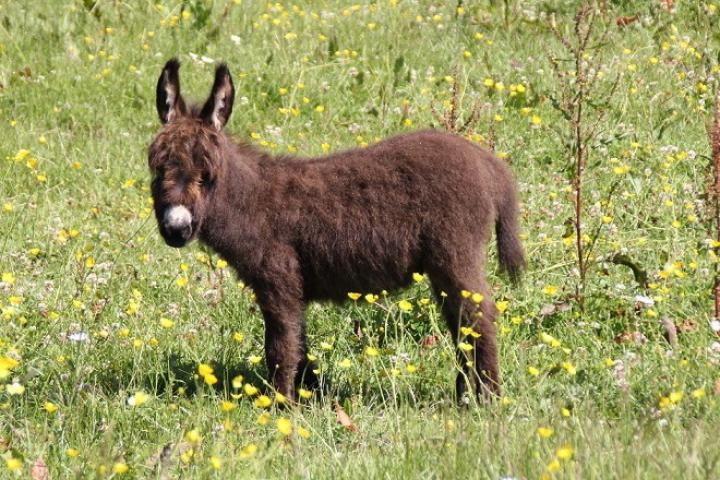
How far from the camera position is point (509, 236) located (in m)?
5.71

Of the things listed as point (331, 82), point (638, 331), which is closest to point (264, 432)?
point (638, 331)

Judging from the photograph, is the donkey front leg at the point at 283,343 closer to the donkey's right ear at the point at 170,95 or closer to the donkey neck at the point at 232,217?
the donkey neck at the point at 232,217

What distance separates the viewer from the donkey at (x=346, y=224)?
17.8ft

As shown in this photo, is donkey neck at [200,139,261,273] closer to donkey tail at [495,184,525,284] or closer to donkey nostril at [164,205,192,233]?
donkey nostril at [164,205,192,233]

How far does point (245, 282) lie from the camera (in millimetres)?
5562

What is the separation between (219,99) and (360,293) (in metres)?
1.09

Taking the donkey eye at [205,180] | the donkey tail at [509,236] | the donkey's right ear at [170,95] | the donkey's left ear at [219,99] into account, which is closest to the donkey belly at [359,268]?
the donkey tail at [509,236]

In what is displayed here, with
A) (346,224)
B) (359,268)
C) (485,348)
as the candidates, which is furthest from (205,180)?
(485,348)

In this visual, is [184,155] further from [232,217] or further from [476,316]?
[476,316]

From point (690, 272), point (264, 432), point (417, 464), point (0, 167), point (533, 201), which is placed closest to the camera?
point (417, 464)

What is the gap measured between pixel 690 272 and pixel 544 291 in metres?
0.83

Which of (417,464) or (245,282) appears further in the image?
(245,282)

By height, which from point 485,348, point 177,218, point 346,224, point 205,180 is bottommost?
point 485,348

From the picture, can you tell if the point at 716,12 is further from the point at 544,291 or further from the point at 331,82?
the point at 544,291
